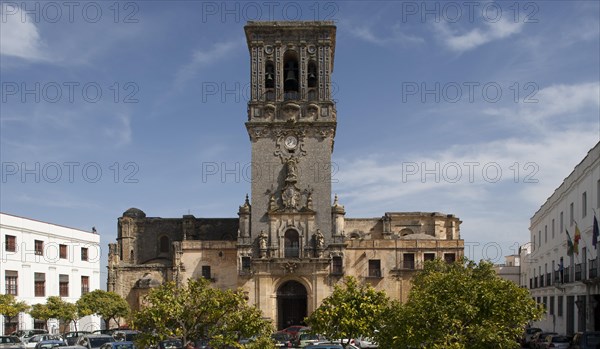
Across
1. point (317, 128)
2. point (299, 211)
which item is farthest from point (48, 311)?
point (317, 128)

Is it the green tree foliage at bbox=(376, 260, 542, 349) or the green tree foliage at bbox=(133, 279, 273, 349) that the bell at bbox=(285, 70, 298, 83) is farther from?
the green tree foliage at bbox=(376, 260, 542, 349)

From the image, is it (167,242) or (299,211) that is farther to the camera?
(167,242)

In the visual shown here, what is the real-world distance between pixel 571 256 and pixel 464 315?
24679mm

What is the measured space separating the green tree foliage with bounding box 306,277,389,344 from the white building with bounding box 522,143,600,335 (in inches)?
466

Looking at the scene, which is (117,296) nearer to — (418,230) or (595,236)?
(418,230)

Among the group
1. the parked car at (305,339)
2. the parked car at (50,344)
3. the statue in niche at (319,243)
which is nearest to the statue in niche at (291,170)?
the statue in niche at (319,243)

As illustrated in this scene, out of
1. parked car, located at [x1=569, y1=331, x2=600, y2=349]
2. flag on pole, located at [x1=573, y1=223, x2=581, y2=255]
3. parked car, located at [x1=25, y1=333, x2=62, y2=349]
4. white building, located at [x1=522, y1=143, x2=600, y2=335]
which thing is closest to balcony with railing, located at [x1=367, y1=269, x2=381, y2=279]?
white building, located at [x1=522, y1=143, x2=600, y2=335]

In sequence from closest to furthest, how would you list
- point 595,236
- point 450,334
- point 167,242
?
point 450,334 → point 595,236 → point 167,242

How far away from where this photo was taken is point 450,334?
18391 mm

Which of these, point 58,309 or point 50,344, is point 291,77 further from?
point 50,344

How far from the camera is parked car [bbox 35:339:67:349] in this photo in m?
34.5

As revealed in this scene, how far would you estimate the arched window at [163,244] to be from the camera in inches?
2393

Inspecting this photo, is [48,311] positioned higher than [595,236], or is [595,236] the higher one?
[595,236]

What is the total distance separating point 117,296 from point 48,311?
22.9 feet
